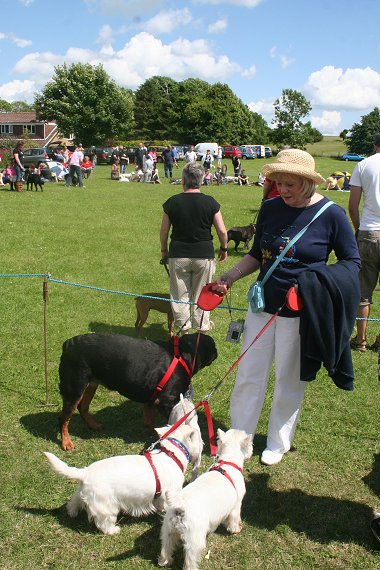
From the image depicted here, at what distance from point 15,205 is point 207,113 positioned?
5050 centimetres

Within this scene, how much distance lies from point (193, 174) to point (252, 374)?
7.90 ft

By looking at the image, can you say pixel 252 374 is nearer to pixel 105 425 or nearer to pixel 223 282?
pixel 223 282

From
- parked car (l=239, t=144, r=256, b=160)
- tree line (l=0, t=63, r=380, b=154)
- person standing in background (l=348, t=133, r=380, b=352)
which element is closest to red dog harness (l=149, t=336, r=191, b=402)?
person standing in background (l=348, t=133, r=380, b=352)

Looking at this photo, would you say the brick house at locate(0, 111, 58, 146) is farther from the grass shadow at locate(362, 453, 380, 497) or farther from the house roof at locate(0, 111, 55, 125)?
the grass shadow at locate(362, 453, 380, 497)

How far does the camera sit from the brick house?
240ft

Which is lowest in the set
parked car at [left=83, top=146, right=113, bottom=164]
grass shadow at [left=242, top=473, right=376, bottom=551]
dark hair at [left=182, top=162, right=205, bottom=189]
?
grass shadow at [left=242, top=473, right=376, bottom=551]

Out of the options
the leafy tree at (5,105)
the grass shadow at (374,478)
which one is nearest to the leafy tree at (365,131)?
the grass shadow at (374,478)

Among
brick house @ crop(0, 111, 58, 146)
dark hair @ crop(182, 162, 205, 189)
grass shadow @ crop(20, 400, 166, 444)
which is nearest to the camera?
grass shadow @ crop(20, 400, 166, 444)

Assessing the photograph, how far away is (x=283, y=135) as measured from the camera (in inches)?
2867

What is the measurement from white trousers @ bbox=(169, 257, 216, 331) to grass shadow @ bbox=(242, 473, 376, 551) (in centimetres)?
228

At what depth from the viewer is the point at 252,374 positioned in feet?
12.6

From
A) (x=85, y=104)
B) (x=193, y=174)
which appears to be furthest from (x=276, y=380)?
(x=85, y=104)

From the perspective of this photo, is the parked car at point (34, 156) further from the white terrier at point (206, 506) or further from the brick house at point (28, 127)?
the brick house at point (28, 127)

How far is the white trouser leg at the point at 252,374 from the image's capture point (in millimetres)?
3744
